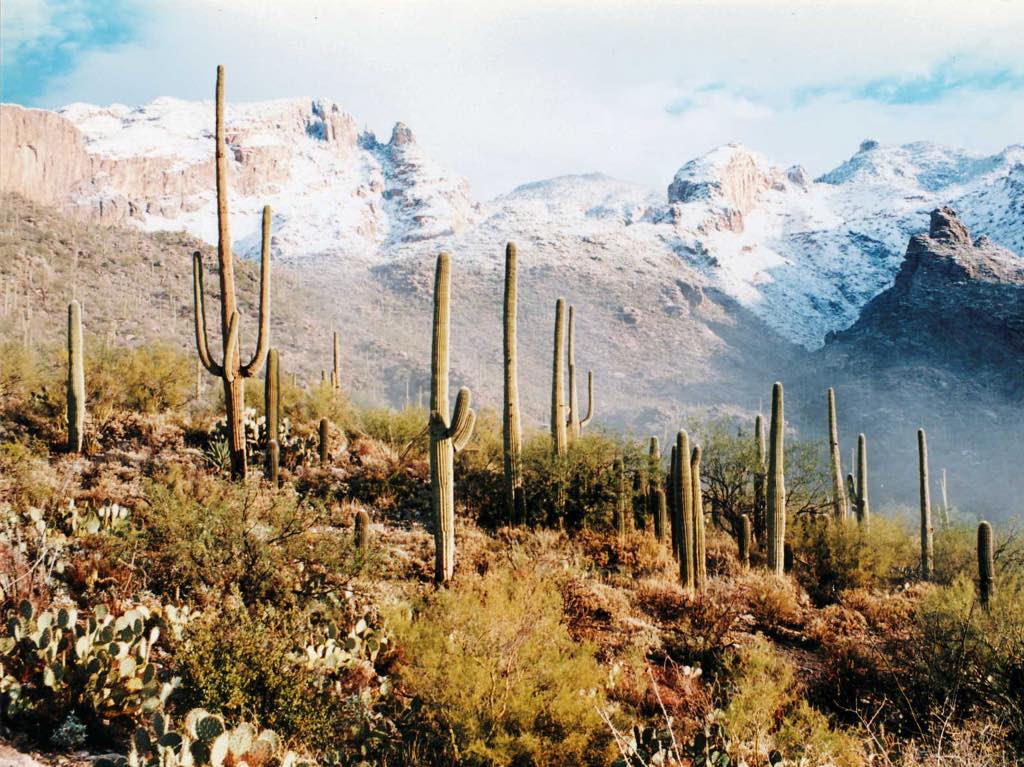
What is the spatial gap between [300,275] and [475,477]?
82353 mm

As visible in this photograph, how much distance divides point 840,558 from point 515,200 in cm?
17396

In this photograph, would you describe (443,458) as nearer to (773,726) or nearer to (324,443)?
(324,443)

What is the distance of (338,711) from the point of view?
18.6 ft

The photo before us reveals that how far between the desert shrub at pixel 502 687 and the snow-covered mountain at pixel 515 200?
8934cm

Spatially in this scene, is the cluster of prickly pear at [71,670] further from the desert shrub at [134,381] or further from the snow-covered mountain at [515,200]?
the snow-covered mountain at [515,200]

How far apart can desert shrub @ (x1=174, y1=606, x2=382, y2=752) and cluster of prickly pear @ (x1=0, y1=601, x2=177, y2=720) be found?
26 cm

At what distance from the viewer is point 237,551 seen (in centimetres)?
738

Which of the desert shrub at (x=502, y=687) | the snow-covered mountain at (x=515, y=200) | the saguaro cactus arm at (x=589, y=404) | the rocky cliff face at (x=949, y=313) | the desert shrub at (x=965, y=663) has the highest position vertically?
the snow-covered mountain at (x=515, y=200)

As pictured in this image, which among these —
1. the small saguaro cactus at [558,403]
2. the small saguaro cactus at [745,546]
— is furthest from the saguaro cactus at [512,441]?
the small saguaro cactus at [745,546]

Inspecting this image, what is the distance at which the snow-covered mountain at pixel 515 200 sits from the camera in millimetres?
104750

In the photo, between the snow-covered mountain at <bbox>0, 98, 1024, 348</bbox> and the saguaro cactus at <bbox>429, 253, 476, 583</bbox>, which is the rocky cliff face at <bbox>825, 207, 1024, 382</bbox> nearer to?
the snow-covered mountain at <bbox>0, 98, 1024, 348</bbox>


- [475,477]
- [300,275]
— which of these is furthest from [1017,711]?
[300,275]

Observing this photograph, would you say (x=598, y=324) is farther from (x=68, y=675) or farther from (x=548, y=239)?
(x=68, y=675)

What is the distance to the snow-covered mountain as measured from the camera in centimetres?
10475
